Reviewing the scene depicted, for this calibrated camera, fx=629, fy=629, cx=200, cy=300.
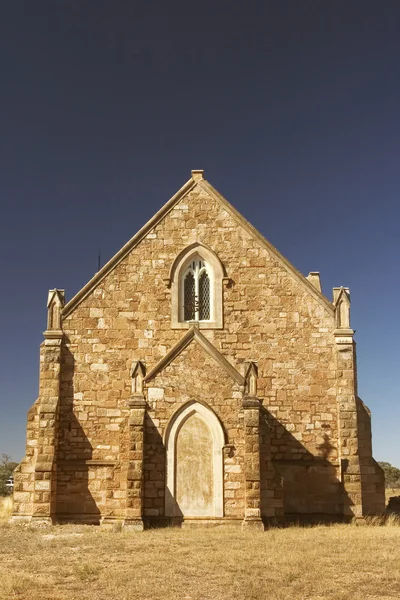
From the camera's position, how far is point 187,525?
55.9 ft

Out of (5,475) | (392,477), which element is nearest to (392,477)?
(392,477)

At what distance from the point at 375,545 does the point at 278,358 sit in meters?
7.22

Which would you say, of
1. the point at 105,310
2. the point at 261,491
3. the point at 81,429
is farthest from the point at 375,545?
the point at 105,310

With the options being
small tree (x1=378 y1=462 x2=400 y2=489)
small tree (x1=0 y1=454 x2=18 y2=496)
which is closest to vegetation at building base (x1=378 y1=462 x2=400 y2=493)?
small tree (x1=378 y1=462 x2=400 y2=489)

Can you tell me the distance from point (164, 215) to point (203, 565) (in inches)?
486

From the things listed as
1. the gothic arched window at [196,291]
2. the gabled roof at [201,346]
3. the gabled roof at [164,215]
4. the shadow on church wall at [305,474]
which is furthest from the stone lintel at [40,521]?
the gothic arched window at [196,291]

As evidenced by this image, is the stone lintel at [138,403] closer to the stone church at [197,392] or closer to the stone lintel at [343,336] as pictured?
the stone church at [197,392]

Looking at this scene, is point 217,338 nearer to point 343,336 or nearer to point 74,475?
point 343,336

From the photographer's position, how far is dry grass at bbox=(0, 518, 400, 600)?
963cm

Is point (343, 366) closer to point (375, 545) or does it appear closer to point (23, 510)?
point (375, 545)

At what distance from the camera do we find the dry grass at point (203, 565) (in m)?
9.63

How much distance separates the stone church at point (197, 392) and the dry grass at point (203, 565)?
1.73m

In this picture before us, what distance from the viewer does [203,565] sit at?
11.7 m

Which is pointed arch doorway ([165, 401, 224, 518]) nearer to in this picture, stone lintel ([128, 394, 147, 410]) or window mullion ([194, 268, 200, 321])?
stone lintel ([128, 394, 147, 410])
